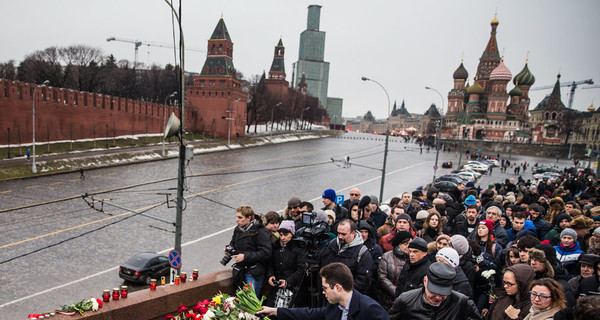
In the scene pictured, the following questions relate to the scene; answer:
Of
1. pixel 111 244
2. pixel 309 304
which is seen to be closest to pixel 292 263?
pixel 309 304

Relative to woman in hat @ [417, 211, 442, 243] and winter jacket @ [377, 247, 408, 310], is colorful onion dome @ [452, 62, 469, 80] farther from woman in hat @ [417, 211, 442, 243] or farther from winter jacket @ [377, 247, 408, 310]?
winter jacket @ [377, 247, 408, 310]

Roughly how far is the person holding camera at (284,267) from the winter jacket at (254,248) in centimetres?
12

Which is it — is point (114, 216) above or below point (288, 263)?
below

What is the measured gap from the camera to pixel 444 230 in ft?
25.0

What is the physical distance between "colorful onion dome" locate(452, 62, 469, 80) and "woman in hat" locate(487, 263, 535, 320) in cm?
9516

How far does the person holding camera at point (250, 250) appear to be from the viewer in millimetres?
4719

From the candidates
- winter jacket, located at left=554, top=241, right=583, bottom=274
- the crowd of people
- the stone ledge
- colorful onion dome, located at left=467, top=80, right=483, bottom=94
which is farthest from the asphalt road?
colorful onion dome, located at left=467, top=80, right=483, bottom=94

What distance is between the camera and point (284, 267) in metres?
4.68

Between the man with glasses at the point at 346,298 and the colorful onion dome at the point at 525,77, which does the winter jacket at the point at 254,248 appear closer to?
the man with glasses at the point at 346,298

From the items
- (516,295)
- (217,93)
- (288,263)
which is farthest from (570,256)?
(217,93)

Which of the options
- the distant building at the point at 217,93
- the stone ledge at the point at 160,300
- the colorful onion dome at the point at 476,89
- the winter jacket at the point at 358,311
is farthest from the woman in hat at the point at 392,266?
the colorful onion dome at the point at 476,89

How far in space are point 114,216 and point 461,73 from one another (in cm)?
8784

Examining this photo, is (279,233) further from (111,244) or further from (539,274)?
(111,244)

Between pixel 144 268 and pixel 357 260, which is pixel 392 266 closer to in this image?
pixel 357 260
